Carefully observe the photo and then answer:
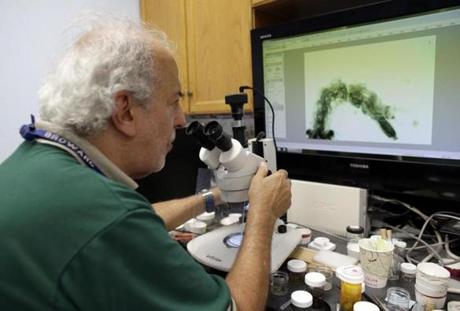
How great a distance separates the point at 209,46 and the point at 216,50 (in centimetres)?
5

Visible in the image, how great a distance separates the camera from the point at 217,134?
0.88m

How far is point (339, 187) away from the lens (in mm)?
1201

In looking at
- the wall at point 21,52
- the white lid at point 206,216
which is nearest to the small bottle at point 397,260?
the white lid at point 206,216

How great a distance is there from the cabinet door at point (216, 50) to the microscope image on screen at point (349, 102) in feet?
1.21

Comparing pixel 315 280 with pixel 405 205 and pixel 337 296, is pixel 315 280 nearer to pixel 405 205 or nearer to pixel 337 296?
pixel 337 296

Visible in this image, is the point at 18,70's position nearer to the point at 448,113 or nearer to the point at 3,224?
the point at 3,224

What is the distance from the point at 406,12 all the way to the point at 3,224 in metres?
1.10

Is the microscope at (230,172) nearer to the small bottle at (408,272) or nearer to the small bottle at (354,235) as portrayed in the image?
the small bottle at (354,235)

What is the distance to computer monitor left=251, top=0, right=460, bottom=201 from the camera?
1003 millimetres

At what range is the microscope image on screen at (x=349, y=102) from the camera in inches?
44.2

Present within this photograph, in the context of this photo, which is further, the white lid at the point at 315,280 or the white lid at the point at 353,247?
the white lid at the point at 353,247

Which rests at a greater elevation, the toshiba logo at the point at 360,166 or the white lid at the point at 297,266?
the toshiba logo at the point at 360,166

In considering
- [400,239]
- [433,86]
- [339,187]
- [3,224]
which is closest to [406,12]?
[433,86]

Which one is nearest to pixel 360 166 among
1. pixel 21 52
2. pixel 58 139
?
pixel 58 139
